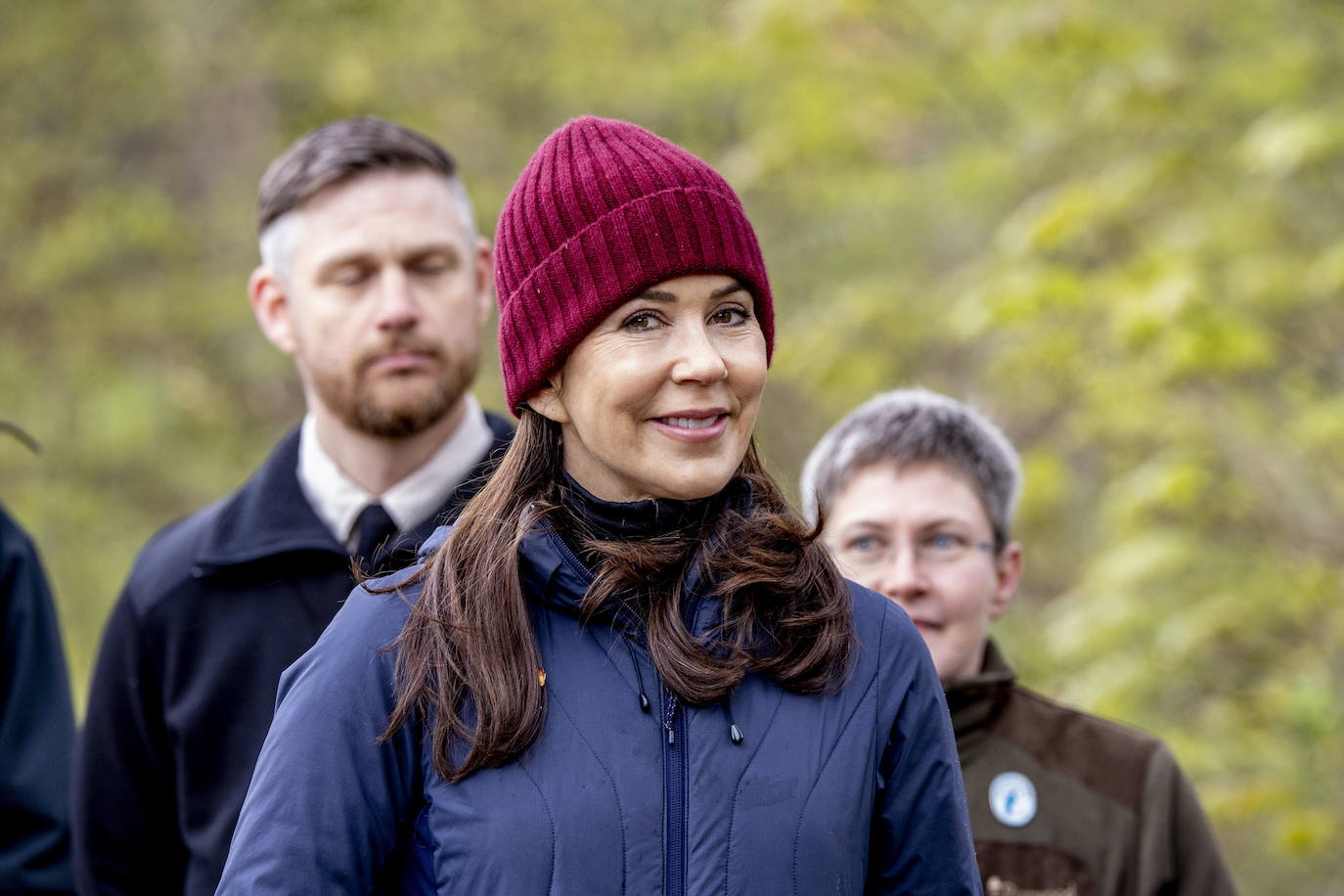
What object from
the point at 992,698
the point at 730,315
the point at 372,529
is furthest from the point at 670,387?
the point at 992,698

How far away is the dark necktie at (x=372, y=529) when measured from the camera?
314 cm

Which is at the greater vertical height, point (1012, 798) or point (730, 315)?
point (730, 315)

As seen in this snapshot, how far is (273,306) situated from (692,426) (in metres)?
1.68

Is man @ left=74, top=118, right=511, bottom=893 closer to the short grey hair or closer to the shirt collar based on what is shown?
the shirt collar

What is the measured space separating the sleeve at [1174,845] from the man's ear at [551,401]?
1.52 metres

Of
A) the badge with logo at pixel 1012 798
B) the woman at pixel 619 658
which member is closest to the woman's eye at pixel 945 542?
the badge with logo at pixel 1012 798

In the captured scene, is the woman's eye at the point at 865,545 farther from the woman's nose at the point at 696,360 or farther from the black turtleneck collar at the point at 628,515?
the woman's nose at the point at 696,360

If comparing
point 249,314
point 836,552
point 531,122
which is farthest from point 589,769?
point 249,314

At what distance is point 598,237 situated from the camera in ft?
6.94

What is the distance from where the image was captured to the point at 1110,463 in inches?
282

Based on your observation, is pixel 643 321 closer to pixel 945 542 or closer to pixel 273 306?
pixel 945 542

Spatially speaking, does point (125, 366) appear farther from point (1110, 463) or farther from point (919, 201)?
point (1110, 463)

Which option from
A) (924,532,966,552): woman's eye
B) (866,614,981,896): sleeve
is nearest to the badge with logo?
(924,532,966,552): woman's eye

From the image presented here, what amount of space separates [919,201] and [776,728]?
702 cm
